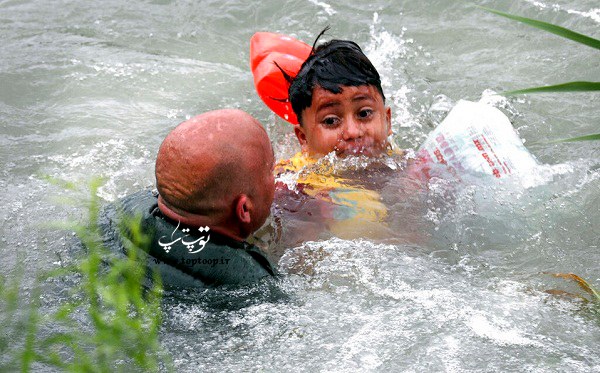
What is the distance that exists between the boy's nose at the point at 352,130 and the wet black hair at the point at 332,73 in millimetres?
172

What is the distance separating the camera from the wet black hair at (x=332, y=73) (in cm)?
443

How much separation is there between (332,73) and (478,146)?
0.84m

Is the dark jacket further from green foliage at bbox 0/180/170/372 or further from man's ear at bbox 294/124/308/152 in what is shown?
man's ear at bbox 294/124/308/152

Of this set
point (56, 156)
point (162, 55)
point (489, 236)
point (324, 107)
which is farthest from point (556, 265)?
point (162, 55)

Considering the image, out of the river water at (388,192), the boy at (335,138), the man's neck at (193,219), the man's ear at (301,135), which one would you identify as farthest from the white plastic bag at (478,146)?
the man's neck at (193,219)

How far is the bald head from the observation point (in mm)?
3129

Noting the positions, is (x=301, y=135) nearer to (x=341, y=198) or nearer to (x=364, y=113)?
(x=364, y=113)

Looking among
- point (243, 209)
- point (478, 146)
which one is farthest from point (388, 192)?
point (243, 209)

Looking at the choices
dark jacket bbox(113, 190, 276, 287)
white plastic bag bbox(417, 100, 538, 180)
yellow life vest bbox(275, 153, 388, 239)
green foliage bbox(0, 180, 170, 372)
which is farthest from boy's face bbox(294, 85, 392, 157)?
green foliage bbox(0, 180, 170, 372)

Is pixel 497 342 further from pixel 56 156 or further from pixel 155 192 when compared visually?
pixel 56 156

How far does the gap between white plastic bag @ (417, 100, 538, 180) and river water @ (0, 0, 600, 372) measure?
14 centimetres

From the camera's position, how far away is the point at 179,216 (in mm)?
3215

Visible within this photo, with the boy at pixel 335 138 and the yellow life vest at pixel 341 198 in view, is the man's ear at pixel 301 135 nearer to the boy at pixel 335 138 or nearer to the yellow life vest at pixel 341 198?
the boy at pixel 335 138

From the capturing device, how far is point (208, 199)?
3.17 metres
